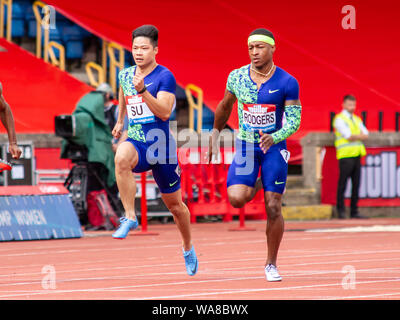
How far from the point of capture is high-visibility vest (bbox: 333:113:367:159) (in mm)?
18203

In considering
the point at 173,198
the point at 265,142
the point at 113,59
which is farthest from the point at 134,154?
the point at 113,59

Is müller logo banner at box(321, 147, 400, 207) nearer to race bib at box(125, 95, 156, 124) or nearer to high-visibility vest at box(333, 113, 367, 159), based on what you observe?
high-visibility vest at box(333, 113, 367, 159)

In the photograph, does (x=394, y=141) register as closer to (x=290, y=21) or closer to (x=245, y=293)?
(x=290, y=21)

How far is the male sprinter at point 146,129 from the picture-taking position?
8273 millimetres

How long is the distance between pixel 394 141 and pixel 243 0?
507 centimetres

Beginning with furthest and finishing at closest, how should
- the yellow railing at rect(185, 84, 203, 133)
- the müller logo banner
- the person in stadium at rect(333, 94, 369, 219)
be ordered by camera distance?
the yellow railing at rect(185, 84, 203, 133) < the müller logo banner < the person in stadium at rect(333, 94, 369, 219)

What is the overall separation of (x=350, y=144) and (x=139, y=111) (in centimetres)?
1038

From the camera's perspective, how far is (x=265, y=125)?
28.1 feet

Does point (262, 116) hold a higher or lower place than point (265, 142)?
higher

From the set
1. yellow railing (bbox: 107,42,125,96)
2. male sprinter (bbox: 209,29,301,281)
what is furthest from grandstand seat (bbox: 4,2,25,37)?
male sprinter (bbox: 209,29,301,281)

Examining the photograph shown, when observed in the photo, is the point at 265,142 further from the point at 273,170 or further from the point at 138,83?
the point at 138,83

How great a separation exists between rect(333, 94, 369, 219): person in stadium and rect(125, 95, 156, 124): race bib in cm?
1012

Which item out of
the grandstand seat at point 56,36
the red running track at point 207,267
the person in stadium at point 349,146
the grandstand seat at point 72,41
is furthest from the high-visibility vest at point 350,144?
the grandstand seat at point 56,36

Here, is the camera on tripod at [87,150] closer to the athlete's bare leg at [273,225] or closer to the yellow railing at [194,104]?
the yellow railing at [194,104]
